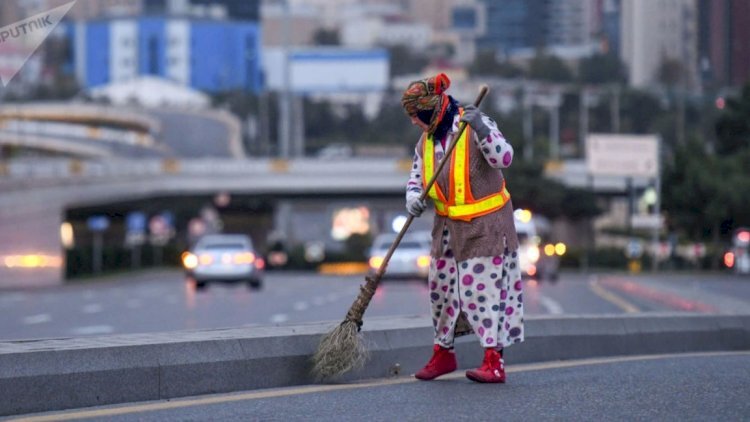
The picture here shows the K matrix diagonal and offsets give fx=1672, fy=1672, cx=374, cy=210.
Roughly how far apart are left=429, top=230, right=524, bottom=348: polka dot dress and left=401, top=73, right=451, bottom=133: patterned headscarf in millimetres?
730

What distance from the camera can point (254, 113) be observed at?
153 m

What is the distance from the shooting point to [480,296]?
9664mm

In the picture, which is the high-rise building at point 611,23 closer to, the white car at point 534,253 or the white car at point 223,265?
the white car at point 534,253

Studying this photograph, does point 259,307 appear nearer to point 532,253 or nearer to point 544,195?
point 532,253

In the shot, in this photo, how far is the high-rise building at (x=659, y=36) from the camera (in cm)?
5625

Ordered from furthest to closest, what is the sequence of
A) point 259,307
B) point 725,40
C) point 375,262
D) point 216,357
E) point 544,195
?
point 544,195
point 725,40
point 375,262
point 259,307
point 216,357

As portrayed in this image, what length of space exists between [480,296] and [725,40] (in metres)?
39.1

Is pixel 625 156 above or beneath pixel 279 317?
beneath

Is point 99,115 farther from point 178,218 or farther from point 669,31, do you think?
point 669,31

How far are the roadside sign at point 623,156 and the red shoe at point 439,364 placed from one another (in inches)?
2306

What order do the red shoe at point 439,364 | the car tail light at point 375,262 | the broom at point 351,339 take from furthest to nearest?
the car tail light at point 375,262 < the red shoe at point 439,364 < the broom at point 351,339

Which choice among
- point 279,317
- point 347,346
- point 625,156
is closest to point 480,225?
point 347,346

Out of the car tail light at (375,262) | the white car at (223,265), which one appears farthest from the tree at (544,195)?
the white car at (223,265)

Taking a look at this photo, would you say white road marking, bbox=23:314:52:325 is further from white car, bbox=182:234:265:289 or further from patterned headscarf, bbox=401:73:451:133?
patterned headscarf, bbox=401:73:451:133
